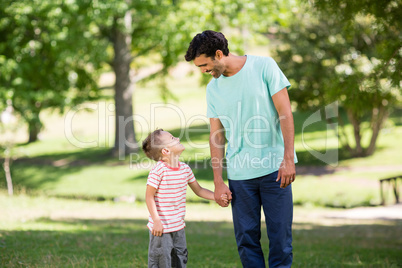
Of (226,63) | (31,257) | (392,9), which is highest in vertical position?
(392,9)

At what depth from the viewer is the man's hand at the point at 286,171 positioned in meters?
3.49

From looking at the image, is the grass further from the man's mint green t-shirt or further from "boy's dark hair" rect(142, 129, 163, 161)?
the man's mint green t-shirt

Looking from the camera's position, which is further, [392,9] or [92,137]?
[92,137]

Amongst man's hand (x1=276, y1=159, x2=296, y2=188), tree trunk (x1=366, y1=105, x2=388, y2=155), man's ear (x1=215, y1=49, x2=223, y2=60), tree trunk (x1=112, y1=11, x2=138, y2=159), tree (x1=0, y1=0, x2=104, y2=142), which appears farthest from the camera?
tree trunk (x1=112, y1=11, x2=138, y2=159)

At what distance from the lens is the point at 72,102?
1964 cm

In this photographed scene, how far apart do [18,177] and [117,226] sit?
1435cm

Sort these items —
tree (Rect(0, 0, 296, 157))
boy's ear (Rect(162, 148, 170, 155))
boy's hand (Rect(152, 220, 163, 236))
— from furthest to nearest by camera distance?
tree (Rect(0, 0, 296, 157)) → boy's ear (Rect(162, 148, 170, 155)) → boy's hand (Rect(152, 220, 163, 236))

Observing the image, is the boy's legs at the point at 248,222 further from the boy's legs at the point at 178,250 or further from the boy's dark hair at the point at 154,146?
the boy's dark hair at the point at 154,146

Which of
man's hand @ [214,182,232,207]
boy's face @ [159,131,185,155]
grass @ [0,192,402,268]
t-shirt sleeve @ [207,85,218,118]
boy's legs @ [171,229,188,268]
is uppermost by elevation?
t-shirt sleeve @ [207,85,218,118]

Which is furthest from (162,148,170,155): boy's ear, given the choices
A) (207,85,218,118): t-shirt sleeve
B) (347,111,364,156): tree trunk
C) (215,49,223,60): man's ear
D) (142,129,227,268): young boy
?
(347,111,364,156): tree trunk

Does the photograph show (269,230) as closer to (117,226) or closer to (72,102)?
(117,226)

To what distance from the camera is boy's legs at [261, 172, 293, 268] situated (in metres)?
3.61

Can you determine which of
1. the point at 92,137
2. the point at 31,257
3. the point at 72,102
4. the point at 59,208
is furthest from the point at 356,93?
the point at 92,137

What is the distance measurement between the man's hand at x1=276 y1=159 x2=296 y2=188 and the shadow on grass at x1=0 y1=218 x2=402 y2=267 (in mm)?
2094
